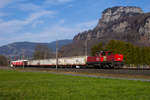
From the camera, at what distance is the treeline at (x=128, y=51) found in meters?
83.4

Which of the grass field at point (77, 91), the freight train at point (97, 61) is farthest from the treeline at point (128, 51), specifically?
the grass field at point (77, 91)

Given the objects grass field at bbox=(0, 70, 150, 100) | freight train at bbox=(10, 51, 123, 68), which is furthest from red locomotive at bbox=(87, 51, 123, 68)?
grass field at bbox=(0, 70, 150, 100)

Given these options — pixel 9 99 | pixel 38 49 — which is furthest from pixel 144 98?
→ pixel 38 49

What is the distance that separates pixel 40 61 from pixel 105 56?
4421 cm

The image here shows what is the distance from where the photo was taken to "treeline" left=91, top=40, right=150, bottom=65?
8338 centimetres

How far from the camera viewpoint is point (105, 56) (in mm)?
51250

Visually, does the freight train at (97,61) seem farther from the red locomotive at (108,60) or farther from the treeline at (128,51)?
the treeline at (128,51)

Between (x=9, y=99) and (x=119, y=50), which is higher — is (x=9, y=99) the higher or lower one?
the lower one

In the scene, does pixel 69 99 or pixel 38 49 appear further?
pixel 38 49

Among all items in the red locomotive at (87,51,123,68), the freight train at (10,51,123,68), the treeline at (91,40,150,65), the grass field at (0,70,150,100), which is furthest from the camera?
the treeline at (91,40,150,65)

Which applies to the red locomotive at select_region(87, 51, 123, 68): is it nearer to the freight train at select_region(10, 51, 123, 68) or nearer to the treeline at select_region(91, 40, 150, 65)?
the freight train at select_region(10, 51, 123, 68)

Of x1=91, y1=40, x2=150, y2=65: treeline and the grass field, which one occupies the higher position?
x1=91, y1=40, x2=150, y2=65: treeline

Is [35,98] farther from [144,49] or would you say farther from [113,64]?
[144,49]

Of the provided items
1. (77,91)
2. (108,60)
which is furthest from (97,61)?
(77,91)
